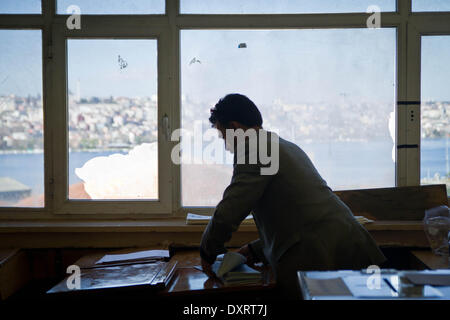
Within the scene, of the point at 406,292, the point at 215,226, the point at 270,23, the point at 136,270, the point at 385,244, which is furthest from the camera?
the point at 270,23

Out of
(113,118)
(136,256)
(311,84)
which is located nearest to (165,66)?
(113,118)

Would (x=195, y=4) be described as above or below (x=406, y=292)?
above

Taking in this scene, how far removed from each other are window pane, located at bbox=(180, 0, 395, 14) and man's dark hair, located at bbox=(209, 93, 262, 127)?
1.06 m

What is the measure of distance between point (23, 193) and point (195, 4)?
167cm

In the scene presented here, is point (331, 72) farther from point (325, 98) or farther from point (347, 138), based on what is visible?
point (347, 138)

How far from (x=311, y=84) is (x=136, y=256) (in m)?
1.51

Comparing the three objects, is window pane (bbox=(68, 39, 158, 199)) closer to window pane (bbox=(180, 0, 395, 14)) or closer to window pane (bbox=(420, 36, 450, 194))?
window pane (bbox=(180, 0, 395, 14))

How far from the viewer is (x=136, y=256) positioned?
203 cm

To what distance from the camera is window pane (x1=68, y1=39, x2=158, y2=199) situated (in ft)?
8.50

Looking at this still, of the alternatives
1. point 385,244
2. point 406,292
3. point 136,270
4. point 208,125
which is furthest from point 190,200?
point 406,292

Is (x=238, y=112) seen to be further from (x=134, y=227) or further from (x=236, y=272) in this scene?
(x=134, y=227)

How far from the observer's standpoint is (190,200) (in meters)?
2.62

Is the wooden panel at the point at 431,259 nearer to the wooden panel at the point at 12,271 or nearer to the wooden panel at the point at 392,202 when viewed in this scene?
the wooden panel at the point at 392,202

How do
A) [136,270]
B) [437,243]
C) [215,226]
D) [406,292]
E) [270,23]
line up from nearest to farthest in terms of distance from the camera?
[406,292] < [215,226] < [136,270] < [437,243] < [270,23]
